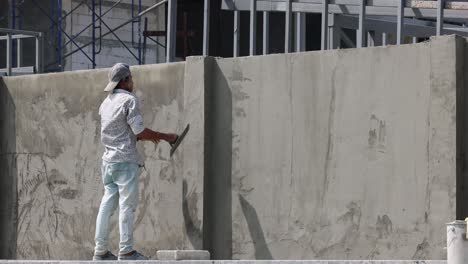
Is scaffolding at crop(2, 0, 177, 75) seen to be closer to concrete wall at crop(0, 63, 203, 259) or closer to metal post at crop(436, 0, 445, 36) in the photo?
concrete wall at crop(0, 63, 203, 259)

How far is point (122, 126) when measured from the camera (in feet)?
30.8

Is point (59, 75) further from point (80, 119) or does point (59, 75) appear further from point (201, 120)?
point (201, 120)

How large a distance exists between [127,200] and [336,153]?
173 centimetres

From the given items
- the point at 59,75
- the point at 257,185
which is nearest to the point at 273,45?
the point at 59,75

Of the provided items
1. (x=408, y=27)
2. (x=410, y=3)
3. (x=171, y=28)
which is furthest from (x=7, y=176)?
(x=410, y=3)

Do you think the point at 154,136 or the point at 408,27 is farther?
the point at 408,27

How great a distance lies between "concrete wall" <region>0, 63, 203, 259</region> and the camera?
1023 centimetres

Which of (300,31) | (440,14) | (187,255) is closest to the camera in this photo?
(187,255)

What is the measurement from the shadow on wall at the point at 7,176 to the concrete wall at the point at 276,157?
0.68 ft

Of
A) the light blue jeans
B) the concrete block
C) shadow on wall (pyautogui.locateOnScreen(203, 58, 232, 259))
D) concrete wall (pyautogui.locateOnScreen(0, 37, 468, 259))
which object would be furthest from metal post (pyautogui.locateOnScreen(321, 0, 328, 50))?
the concrete block

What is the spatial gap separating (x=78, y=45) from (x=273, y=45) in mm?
10436

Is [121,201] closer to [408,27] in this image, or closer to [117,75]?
[117,75]

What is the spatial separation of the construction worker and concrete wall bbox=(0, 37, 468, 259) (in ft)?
2.53

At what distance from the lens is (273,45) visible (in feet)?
45.4
